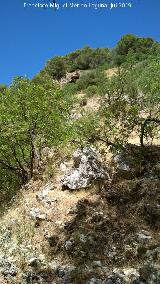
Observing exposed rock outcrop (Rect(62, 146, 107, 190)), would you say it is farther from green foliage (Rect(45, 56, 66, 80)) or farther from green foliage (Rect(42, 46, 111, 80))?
green foliage (Rect(45, 56, 66, 80))

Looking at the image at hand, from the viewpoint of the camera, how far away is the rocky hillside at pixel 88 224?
1886 centimetres

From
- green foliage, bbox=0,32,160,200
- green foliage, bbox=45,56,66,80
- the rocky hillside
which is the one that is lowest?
the rocky hillside

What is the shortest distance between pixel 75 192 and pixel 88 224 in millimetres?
3104

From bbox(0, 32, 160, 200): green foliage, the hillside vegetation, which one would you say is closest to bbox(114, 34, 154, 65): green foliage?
the hillside vegetation

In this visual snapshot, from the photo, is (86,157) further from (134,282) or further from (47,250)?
(134,282)

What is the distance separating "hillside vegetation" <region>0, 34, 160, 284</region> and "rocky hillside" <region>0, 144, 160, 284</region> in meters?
0.05

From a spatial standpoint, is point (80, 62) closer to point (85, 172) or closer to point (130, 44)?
point (130, 44)

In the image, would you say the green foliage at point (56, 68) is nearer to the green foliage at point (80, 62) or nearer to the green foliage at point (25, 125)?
the green foliage at point (80, 62)

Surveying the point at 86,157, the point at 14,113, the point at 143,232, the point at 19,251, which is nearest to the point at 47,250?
the point at 19,251

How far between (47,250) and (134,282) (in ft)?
16.2

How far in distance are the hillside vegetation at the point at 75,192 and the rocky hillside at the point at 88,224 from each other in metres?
0.05

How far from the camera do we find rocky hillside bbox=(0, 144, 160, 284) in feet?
61.9

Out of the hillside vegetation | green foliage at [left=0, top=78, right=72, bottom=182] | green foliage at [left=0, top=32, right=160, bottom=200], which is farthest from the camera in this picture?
green foliage at [left=0, top=78, right=72, bottom=182]

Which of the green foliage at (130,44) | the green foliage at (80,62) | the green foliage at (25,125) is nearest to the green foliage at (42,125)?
the green foliage at (25,125)
